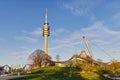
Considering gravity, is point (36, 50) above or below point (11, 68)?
above

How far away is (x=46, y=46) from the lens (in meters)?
134

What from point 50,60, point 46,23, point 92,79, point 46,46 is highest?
point 46,23

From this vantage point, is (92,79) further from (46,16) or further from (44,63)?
(46,16)

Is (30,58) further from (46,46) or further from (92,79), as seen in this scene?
(92,79)

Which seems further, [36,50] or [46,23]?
[46,23]

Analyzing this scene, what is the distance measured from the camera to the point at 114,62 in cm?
10906

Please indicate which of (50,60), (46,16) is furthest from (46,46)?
(50,60)

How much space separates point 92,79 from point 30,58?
193 feet

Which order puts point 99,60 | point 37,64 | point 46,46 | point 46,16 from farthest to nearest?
point 46,16
point 46,46
point 99,60
point 37,64

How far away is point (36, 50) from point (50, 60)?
862cm

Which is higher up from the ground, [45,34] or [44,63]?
[45,34]

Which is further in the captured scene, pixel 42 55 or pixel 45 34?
pixel 45 34

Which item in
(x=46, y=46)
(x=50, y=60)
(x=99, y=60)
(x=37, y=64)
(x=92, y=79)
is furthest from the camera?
(x=46, y=46)

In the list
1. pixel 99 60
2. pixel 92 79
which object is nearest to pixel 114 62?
pixel 99 60
